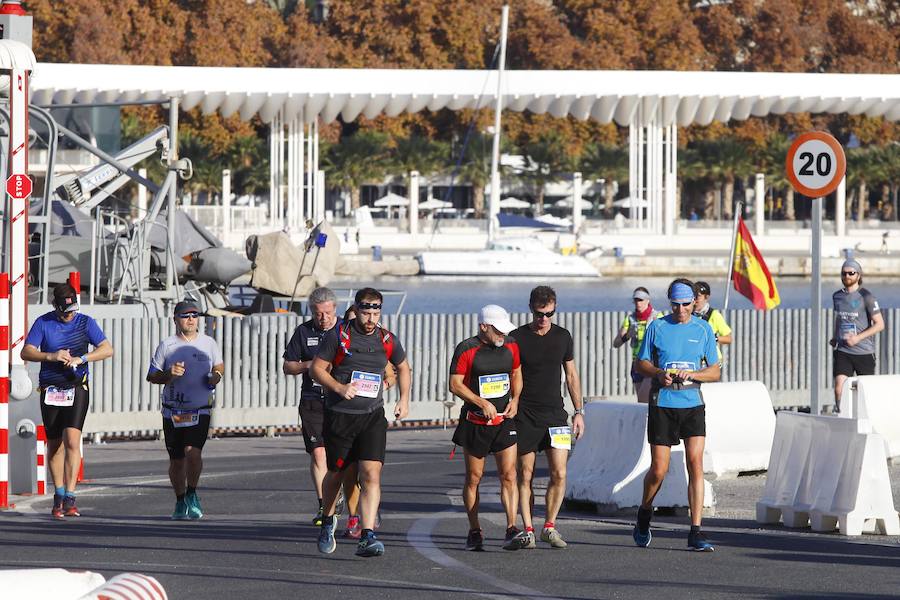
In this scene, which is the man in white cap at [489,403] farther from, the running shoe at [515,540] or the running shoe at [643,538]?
the running shoe at [643,538]

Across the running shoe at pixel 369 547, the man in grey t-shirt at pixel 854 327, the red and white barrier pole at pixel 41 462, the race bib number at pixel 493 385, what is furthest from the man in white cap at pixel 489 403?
the man in grey t-shirt at pixel 854 327

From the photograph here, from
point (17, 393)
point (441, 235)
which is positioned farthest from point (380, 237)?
point (17, 393)

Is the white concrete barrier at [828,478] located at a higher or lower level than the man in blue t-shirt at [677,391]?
lower

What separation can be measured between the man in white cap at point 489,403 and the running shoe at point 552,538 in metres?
0.16

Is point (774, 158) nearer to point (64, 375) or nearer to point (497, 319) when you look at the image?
point (64, 375)

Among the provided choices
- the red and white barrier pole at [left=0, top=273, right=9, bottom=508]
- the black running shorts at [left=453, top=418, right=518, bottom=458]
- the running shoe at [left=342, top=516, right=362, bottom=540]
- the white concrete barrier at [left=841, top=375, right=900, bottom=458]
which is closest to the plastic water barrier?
the black running shorts at [left=453, top=418, right=518, bottom=458]

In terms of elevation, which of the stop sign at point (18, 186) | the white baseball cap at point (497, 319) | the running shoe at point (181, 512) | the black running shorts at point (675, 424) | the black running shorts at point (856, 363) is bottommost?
the running shoe at point (181, 512)

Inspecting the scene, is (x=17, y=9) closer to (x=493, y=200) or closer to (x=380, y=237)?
(x=493, y=200)

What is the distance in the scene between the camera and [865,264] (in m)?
70.6

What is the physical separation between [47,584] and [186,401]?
7.64 metres

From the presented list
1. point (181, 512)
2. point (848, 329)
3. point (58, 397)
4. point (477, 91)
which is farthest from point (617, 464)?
point (477, 91)

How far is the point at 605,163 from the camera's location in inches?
3575

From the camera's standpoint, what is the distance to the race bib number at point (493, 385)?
11.4 metres

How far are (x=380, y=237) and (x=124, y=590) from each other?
72.7 m
